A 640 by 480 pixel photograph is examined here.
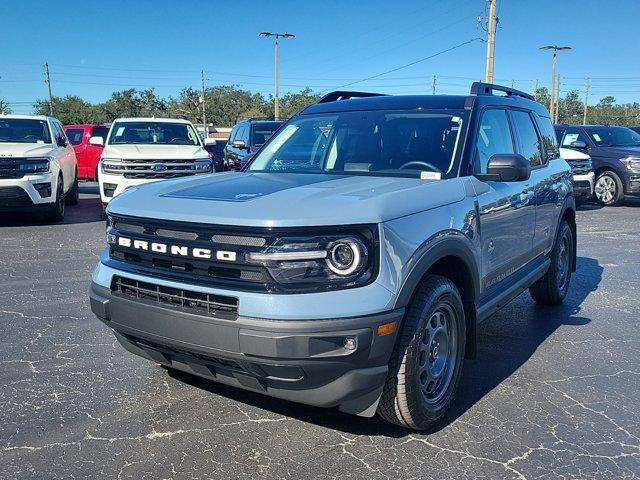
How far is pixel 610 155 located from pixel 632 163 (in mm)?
522

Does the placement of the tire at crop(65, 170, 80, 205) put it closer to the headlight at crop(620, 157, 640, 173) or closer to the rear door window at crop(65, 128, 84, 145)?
the rear door window at crop(65, 128, 84, 145)

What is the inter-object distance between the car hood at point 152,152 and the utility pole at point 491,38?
50.7ft

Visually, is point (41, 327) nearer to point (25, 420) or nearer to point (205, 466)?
point (25, 420)

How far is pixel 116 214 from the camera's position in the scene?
3268 mm

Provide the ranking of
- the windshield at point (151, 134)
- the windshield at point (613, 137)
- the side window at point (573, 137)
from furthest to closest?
the side window at point (573, 137), the windshield at point (613, 137), the windshield at point (151, 134)

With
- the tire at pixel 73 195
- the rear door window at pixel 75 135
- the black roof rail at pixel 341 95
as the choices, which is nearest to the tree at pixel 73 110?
the rear door window at pixel 75 135

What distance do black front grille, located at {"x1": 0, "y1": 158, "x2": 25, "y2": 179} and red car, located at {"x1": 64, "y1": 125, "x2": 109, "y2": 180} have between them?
872 cm

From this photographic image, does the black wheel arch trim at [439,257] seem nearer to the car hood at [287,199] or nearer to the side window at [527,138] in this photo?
the car hood at [287,199]

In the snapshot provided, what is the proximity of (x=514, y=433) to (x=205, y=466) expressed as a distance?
5.57ft

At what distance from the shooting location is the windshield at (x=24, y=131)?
10953 mm

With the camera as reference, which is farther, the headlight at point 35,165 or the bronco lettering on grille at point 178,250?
the headlight at point 35,165

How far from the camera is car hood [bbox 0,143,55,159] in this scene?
9844 millimetres

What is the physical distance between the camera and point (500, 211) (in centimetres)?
408

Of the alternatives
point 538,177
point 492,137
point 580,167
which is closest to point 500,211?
A: point 492,137
